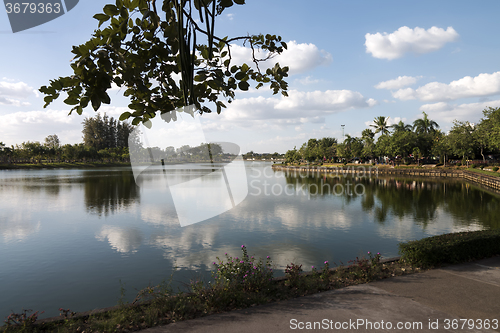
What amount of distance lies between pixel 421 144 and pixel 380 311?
71.2 metres

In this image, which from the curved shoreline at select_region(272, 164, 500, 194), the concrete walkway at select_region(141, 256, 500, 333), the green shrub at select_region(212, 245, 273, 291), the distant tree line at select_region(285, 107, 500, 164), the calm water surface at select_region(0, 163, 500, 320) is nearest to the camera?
the concrete walkway at select_region(141, 256, 500, 333)

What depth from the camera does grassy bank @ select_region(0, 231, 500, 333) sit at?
15.2 feet

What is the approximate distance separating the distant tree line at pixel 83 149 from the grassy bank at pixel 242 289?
66879 mm

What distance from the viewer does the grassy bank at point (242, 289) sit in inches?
183

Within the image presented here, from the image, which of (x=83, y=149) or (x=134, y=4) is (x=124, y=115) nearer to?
(x=134, y=4)

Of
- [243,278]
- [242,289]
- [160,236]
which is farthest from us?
[160,236]

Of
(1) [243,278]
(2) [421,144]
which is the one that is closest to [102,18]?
(1) [243,278]

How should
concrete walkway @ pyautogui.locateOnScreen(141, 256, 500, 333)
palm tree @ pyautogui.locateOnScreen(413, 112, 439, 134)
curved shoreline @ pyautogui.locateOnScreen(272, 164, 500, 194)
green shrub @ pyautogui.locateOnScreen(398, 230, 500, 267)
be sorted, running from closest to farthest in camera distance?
concrete walkway @ pyautogui.locateOnScreen(141, 256, 500, 333)
green shrub @ pyautogui.locateOnScreen(398, 230, 500, 267)
curved shoreline @ pyautogui.locateOnScreen(272, 164, 500, 194)
palm tree @ pyautogui.locateOnScreen(413, 112, 439, 134)

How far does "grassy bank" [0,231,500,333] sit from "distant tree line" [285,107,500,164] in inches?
1503

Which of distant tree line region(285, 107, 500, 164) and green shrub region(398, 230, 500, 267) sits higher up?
distant tree line region(285, 107, 500, 164)

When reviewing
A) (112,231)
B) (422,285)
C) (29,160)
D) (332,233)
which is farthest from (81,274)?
(29,160)

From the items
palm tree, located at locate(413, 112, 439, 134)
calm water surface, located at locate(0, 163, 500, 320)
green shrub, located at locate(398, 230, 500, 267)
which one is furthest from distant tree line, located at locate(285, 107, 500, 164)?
green shrub, located at locate(398, 230, 500, 267)

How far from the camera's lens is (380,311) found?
15.5ft

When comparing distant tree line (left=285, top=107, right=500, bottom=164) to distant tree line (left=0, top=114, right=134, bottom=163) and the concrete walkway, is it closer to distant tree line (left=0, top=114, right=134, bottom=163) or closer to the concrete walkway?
the concrete walkway
